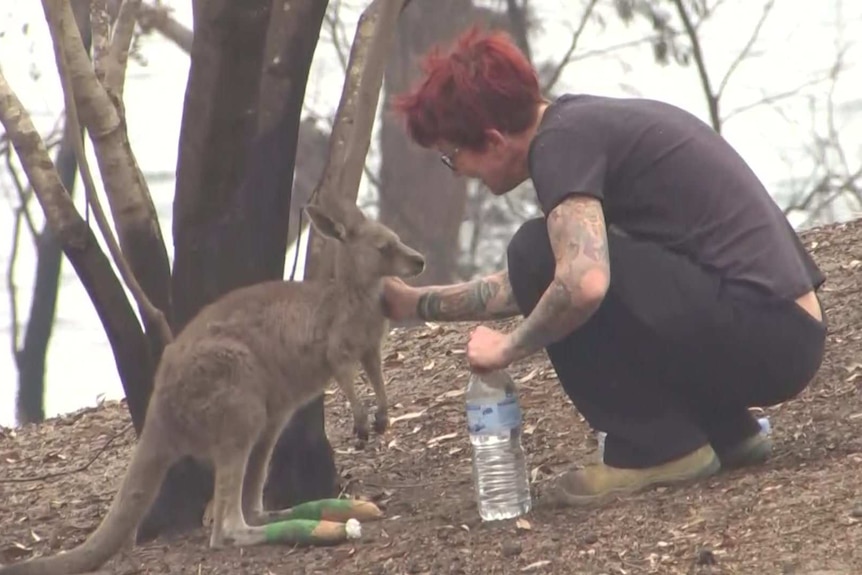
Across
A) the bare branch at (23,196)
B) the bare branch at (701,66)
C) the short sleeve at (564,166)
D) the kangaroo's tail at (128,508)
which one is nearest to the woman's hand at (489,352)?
the short sleeve at (564,166)

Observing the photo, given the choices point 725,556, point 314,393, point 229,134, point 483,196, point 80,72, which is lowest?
point 725,556

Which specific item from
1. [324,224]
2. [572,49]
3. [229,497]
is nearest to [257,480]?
[229,497]

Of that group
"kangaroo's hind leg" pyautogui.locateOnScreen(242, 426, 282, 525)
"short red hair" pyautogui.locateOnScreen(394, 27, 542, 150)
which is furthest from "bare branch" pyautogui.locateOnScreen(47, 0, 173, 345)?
"short red hair" pyautogui.locateOnScreen(394, 27, 542, 150)

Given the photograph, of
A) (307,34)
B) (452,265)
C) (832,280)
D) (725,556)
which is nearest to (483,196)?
(452,265)

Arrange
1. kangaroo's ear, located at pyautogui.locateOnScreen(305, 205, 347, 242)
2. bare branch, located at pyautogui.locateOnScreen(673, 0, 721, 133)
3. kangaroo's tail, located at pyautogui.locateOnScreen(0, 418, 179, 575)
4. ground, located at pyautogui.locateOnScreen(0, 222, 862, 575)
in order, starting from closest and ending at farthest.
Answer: ground, located at pyautogui.locateOnScreen(0, 222, 862, 575), kangaroo's tail, located at pyautogui.locateOnScreen(0, 418, 179, 575), kangaroo's ear, located at pyautogui.locateOnScreen(305, 205, 347, 242), bare branch, located at pyautogui.locateOnScreen(673, 0, 721, 133)

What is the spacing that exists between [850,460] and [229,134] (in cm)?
205

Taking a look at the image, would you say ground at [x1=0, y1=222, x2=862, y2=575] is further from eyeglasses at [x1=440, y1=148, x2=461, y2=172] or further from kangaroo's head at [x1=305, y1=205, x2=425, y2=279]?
eyeglasses at [x1=440, y1=148, x2=461, y2=172]

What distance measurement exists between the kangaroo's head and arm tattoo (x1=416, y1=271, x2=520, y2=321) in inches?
16.7

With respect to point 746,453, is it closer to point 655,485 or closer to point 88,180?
point 655,485

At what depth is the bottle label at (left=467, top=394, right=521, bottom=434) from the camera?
176 inches

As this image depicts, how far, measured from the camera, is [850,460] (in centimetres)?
442

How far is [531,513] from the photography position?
4.57m

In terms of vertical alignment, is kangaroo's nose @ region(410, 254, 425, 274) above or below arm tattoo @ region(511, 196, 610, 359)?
above

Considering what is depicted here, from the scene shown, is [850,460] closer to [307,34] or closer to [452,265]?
[307,34]
